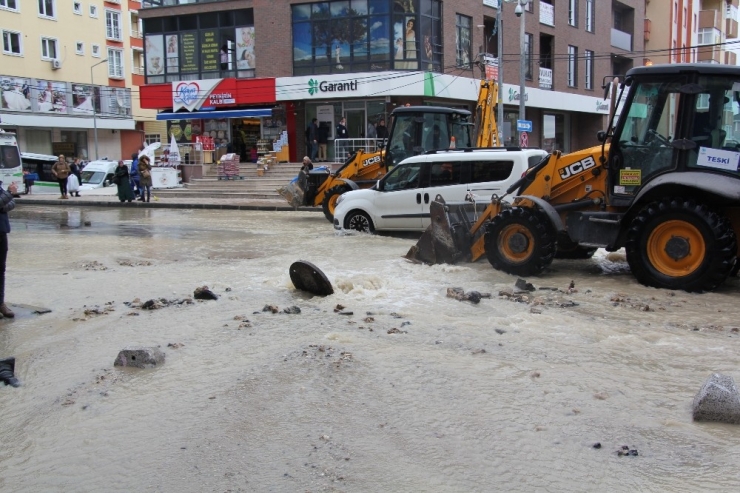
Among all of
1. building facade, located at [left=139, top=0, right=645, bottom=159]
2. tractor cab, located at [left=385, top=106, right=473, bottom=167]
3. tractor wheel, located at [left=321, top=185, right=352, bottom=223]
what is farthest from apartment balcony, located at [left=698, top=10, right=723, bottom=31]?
tractor wheel, located at [left=321, top=185, right=352, bottom=223]

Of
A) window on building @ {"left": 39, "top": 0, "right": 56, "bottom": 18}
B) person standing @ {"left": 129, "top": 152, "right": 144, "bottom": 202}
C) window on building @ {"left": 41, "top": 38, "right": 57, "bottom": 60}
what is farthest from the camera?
window on building @ {"left": 39, "top": 0, "right": 56, "bottom": 18}

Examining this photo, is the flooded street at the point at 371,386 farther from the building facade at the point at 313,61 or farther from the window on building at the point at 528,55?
the window on building at the point at 528,55

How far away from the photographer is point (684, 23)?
183ft

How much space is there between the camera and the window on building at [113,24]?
53.2 m

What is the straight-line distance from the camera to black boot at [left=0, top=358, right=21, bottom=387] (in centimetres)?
589

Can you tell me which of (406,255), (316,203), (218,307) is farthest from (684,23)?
(218,307)

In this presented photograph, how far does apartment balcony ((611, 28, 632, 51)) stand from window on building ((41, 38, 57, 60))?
3688cm

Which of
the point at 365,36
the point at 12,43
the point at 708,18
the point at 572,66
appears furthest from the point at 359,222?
the point at 708,18

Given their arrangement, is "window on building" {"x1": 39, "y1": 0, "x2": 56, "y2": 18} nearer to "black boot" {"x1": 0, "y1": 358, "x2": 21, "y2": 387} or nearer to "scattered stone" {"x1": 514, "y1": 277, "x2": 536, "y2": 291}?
"scattered stone" {"x1": 514, "y1": 277, "x2": 536, "y2": 291}

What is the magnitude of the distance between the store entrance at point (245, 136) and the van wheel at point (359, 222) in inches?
815

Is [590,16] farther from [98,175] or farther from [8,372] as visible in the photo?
[8,372]

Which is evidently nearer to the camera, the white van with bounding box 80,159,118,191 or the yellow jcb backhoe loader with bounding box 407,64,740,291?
the yellow jcb backhoe loader with bounding box 407,64,740,291

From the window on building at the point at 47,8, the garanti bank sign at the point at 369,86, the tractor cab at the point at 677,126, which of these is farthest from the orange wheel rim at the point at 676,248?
the window on building at the point at 47,8

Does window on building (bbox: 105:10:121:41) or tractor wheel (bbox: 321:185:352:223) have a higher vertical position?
window on building (bbox: 105:10:121:41)
